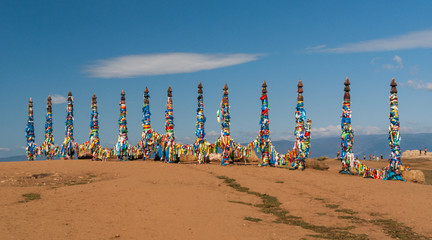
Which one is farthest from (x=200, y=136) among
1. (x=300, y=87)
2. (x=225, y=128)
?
(x=300, y=87)

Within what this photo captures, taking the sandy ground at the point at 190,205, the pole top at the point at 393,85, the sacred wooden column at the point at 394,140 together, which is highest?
the pole top at the point at 393,85

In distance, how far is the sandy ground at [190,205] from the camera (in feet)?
41.1

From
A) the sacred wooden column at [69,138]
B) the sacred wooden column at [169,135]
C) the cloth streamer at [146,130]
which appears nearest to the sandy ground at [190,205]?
the sacred wooden column at [169,135]

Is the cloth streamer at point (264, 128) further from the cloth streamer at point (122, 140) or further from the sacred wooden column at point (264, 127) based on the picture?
the cloth streamer at point (122, 140)

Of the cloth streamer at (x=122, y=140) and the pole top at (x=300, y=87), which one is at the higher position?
the pole top at (x=300, y=87)

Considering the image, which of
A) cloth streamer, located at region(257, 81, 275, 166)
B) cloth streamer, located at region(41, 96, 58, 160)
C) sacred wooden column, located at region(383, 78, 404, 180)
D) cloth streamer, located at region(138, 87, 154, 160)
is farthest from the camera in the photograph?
cloth streamer, located at region(41, 96, 58, 160)

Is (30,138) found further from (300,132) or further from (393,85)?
(393,85)

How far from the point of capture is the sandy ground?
493 inches

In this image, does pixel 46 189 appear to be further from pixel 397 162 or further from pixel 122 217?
pixel 397 162

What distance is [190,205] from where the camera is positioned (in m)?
16.1

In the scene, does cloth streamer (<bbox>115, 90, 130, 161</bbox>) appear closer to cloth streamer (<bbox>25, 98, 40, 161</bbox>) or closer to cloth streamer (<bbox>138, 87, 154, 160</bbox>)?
cloth streamer (<bbox>138, 87, 154, 160</bbox>)

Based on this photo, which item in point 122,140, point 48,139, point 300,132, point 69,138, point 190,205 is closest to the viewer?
point 190,205

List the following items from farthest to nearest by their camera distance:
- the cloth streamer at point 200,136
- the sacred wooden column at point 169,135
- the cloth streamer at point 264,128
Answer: the sacred wooden column at point 169,135 < the cloth streamer at point 200,136 < the cloth streamer at point 264,128

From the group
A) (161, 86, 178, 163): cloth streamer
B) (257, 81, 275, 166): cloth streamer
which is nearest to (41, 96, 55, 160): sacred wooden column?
(161, 86, 178, 163): cloth streamer
